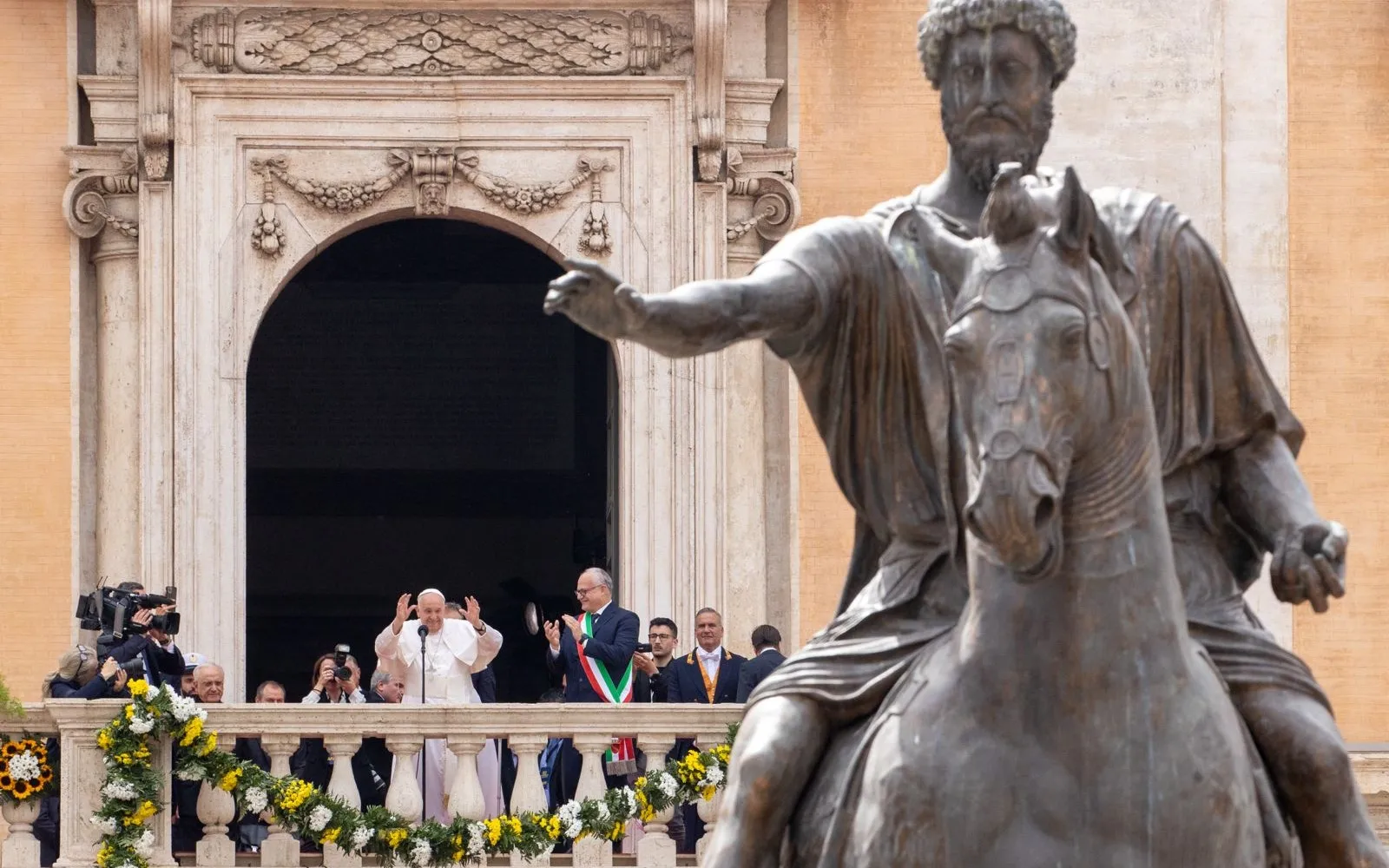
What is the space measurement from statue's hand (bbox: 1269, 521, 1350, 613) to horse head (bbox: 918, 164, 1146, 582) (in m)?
0.58

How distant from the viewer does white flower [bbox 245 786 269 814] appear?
16.0 m

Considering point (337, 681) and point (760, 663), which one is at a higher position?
point (760, 663)

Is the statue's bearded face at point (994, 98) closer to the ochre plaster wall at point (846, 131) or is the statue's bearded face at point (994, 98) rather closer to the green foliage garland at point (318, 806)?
the green foliage garland at point (318, 806)

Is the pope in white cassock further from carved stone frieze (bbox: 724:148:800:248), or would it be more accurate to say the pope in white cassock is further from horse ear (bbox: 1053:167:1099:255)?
horse ear (bbox: 1053:167:1099:255)

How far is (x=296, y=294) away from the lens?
81.7 feet

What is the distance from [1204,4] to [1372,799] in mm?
5170

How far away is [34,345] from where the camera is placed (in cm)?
2030

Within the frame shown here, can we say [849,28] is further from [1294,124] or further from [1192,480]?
[1192,480]

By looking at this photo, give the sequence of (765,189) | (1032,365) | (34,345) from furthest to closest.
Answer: (765,189) → (34,345) → (1032,365)

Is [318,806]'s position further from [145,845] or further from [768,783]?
[768,783]

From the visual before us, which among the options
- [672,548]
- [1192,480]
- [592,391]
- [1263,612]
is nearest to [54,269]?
[672,548]

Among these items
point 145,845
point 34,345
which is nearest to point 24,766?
point 145,845

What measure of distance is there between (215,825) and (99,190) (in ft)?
17.1

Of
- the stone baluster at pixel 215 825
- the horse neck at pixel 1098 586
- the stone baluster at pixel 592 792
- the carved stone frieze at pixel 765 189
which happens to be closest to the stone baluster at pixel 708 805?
the stone baluster at pixel 592 792
